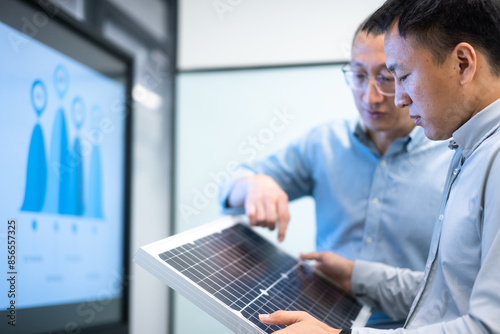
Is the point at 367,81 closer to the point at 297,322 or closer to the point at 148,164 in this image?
the point at 297,322

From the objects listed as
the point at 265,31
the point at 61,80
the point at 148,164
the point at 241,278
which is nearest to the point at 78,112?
the point at 61,80

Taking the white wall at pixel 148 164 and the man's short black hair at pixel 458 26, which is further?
the white wall at pixel 148 164

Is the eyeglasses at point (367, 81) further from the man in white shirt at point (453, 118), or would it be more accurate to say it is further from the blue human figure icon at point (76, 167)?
the blue human figure icon at point (76, 167)

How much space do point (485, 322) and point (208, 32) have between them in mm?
2520

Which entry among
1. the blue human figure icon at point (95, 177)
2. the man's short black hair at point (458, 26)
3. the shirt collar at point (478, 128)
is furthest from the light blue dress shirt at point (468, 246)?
the blue human figure icon at point (95, 177)

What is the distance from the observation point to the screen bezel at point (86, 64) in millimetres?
1427

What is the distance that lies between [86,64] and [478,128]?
152 centimetres

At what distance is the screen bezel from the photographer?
1427 mm

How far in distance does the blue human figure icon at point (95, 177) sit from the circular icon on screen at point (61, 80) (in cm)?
23

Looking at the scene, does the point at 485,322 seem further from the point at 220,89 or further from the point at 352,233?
the point at 220,89

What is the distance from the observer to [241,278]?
1.09m

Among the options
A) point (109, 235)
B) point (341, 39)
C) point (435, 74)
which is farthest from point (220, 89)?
point (435, 74)

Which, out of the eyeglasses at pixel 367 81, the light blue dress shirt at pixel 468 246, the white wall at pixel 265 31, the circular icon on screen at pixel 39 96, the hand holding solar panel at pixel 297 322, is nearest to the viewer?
the light blue dress shirt at pixel 468 246

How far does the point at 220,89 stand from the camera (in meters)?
2.89
